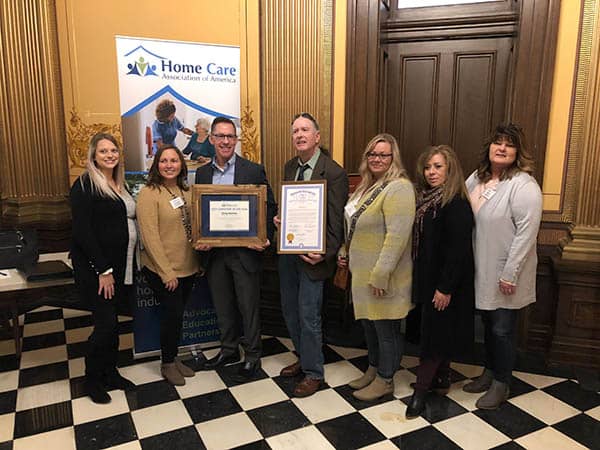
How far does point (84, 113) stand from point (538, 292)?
3.53 meters

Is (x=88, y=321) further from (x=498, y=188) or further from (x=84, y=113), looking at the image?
(x=498, y=188)

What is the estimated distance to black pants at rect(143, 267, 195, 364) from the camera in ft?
9.03

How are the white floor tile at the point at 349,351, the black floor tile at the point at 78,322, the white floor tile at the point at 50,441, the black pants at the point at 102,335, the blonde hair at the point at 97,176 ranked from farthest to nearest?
the black floor tile at the point at 78,322 < the white floor tile at the point at 349,351 < the black pants at the point at 102,335 < the blonde hair at the point at 97,176 < the white floor tile at the point at 50,441

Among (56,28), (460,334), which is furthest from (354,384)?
(56,28)

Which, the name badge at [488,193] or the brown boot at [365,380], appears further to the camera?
the brown boot at [365,380]

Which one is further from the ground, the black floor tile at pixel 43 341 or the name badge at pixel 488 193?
the name badge at pixel 488 193

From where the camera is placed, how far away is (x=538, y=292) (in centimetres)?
315

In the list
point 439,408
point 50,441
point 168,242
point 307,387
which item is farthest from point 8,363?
point 439,408

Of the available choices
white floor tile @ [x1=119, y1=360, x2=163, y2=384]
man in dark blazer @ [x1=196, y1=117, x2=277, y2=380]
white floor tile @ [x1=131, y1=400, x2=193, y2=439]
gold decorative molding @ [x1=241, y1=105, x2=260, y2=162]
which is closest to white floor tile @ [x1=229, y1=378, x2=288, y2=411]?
man in dark blazer @ [x1=196, y1=117, x2=277, y2=380]

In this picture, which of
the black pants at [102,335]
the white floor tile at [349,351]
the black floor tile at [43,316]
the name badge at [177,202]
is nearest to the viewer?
the black pants at [102,335]

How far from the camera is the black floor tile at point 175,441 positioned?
223cm

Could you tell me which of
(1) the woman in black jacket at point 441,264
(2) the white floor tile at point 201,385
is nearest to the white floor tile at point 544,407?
(1) the woman in black jacket at point 441,264

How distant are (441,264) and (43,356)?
2.72 m

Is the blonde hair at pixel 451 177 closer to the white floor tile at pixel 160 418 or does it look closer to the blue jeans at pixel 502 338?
the blue jeans at pixel 502 338
